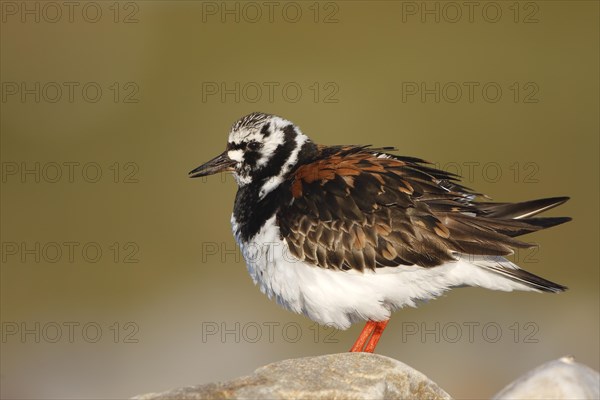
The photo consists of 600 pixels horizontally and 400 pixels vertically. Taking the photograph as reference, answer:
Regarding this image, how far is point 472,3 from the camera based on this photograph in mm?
22125

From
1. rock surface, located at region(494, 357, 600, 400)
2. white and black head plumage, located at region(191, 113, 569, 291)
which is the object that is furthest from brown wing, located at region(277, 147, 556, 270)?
rock surface, located at region(494, 357, 600, 400)

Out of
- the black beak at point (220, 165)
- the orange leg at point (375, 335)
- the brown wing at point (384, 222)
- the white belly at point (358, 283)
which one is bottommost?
the orange leg at point (375, 335)

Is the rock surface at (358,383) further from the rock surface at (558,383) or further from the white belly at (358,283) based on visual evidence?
the white belly at (358,283)

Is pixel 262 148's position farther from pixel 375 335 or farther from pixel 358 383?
pixel 358 383

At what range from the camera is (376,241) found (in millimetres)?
8891

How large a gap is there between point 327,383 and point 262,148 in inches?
152

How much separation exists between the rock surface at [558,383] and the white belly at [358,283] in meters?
1.89

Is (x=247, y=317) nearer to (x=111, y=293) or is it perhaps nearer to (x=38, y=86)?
(x=111, y=293)

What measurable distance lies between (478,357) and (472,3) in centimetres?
1061

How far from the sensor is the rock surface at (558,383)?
22.4 feet

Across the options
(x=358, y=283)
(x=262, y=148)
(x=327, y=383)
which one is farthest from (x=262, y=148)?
(x=327, y=383)

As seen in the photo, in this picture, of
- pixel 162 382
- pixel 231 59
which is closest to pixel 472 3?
pixel 231 59

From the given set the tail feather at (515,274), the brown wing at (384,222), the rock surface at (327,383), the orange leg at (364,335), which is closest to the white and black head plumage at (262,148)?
the brown wing at (384,222)

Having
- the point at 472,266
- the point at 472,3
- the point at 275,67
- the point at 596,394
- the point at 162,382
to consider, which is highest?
the point at 472,3
